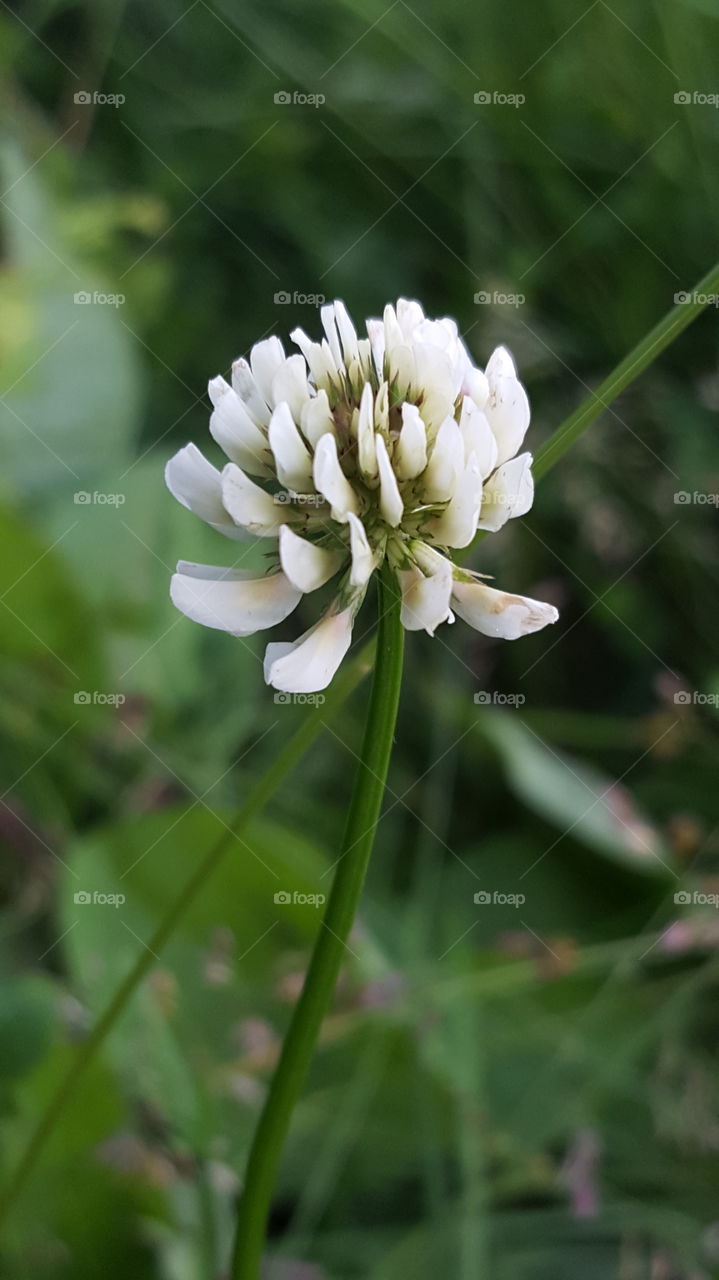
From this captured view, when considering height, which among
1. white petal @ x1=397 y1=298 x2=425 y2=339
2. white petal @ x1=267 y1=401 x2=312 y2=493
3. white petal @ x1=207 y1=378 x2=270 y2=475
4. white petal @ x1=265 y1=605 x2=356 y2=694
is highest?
white petal @ x1=397 y1=298 x2=425 y2=339

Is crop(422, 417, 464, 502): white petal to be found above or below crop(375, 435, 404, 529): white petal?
above

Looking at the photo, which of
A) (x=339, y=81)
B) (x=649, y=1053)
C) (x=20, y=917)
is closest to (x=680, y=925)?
(x=649, y=1053)

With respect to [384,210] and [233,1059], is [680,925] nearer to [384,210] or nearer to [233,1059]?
[233,1059]

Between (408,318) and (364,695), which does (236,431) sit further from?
(364,695)

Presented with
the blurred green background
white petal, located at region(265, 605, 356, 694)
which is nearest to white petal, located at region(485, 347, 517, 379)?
white petal, located at region(265, 605, 356, 694)

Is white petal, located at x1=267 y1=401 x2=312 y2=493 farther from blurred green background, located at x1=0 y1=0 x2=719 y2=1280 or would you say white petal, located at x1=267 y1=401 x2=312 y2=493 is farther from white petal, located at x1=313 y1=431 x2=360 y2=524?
blurred green background, located at x1=0 y1=0 x2=719 y2=1280

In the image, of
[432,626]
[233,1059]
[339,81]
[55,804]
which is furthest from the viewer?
[339,81]
